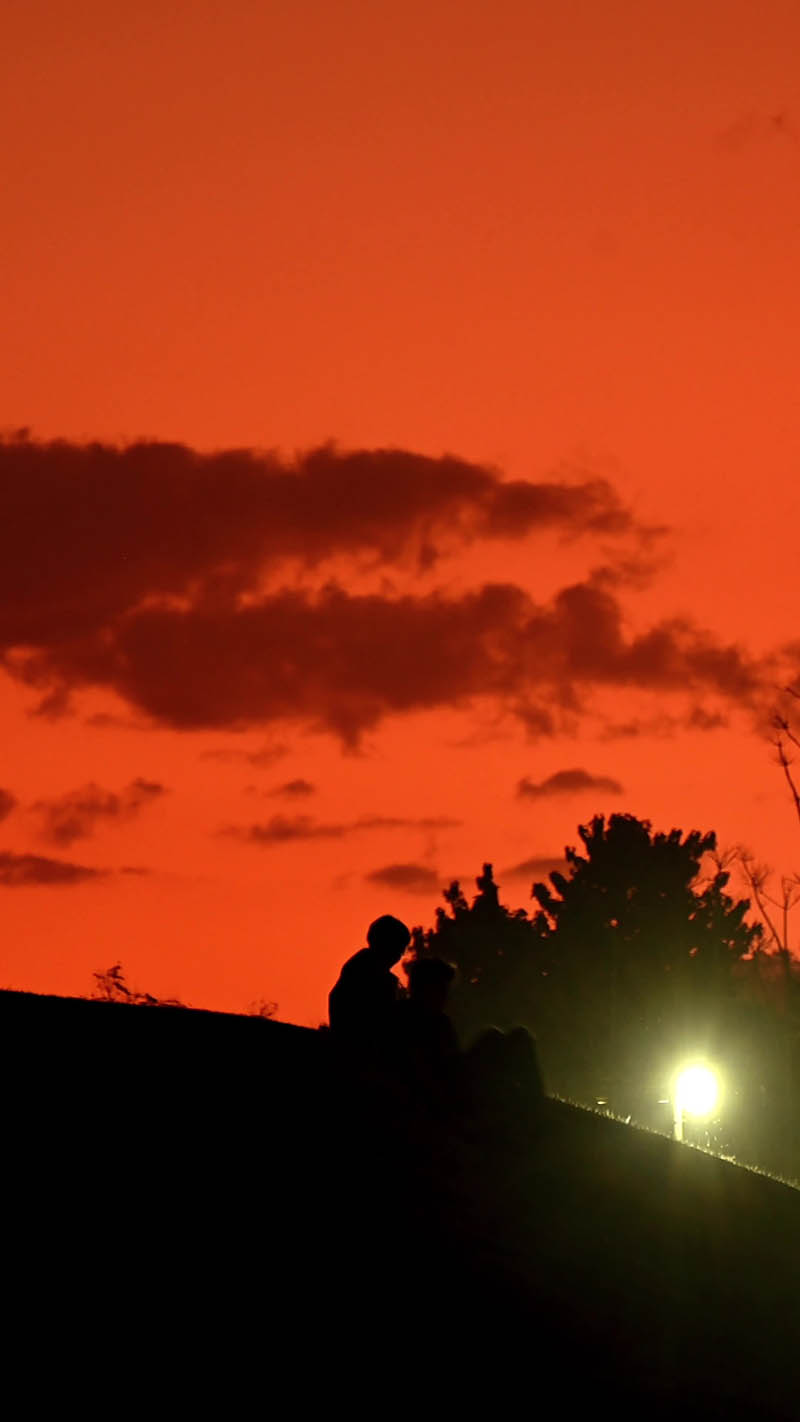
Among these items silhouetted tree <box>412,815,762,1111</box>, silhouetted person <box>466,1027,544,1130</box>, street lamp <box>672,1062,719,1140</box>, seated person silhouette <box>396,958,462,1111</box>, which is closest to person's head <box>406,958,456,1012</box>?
seated person silhouette <box>396,958,462,1111</box>

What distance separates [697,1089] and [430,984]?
1183 inches

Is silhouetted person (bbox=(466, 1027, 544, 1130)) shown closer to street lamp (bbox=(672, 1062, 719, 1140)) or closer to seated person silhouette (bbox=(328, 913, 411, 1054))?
seated person silhouette (bbox=(328, 913, 411, 1054))

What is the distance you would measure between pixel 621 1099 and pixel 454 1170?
225 ft

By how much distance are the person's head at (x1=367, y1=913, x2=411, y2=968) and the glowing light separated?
3026cm

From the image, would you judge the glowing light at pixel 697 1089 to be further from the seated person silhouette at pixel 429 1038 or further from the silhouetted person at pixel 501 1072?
the seated person silhouette at pixel 429 1038

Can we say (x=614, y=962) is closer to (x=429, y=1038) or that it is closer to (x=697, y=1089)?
(x=697, y=1089)

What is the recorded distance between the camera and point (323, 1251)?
13.4 meters

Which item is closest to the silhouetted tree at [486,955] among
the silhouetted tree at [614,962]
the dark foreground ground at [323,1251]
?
the silhouetted tree at [614,962]

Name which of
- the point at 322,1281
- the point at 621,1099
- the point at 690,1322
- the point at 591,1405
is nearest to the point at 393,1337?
the point at 322,1281

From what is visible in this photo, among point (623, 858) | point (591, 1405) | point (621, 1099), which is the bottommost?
point (591, 1405)

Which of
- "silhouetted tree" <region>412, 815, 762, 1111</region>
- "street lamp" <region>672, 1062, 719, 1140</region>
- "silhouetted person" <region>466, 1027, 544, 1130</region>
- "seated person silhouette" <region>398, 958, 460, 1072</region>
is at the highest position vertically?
"silhouetted tree" <region>412, 815, 762, 1111</region>

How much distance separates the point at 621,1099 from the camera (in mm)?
83438

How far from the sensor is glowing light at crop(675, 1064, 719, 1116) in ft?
149

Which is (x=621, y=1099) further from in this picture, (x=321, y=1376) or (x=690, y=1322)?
A: (x=321, y=1376)
